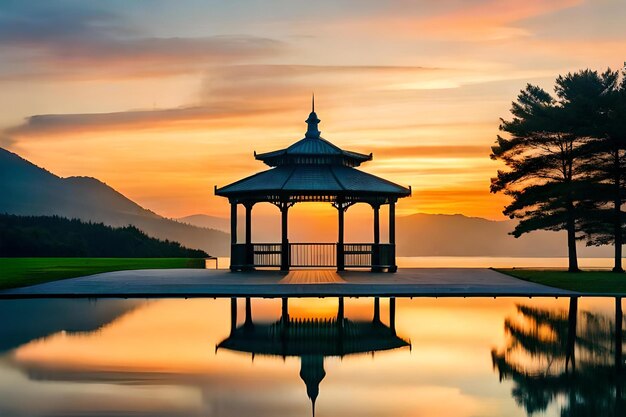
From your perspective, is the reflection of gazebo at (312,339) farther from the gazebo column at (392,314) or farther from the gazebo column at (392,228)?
the gazebo column at (392,228)

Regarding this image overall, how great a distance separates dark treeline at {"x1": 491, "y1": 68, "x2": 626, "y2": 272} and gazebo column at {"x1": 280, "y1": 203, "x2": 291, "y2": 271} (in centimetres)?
1004

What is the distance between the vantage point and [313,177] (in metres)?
32.7

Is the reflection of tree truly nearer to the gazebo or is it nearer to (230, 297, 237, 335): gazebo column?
(230, 297, 237, 335): gazebo column

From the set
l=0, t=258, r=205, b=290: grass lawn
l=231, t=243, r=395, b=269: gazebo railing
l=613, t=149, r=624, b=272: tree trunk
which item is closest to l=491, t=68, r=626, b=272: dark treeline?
l=613, t=149, r=624, b=272: tree trunk

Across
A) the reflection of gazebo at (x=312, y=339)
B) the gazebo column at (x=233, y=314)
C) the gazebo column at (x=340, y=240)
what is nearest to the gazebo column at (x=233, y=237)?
the gazebo column at (x=340, y=240)

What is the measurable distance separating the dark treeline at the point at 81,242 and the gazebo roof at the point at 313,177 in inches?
741

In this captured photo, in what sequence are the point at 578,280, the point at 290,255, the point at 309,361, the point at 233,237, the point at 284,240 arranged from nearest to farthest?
1. the point at 309,361
2. the point at 578,280
3. the point at 284,240
4. the point at 290,255
5. the point at 233,237

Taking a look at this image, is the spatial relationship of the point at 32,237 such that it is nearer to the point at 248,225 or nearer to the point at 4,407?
the point at 248,225

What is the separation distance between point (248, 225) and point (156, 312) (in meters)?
14.1

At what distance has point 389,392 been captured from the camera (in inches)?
412

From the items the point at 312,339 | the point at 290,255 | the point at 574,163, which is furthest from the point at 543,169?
the point at 312,339

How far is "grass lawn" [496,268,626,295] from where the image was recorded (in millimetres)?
26000

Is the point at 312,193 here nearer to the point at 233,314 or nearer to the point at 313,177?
the point at 313,177

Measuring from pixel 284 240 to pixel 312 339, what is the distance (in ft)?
57.7
